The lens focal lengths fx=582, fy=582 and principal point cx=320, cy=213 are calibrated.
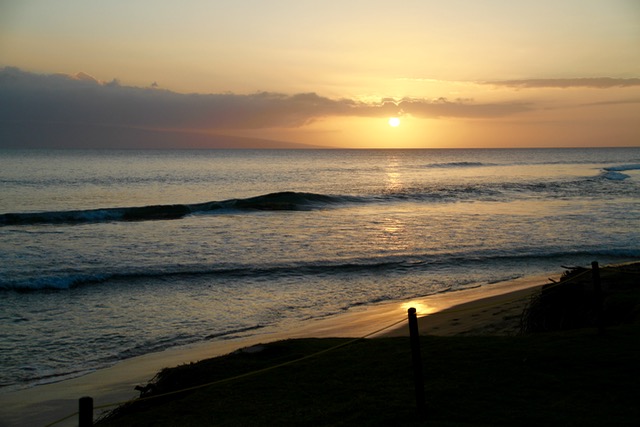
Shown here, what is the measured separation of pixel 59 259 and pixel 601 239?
872 inches

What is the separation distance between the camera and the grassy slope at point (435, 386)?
5.99 meters

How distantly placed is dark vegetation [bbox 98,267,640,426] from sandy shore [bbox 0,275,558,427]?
109 cm

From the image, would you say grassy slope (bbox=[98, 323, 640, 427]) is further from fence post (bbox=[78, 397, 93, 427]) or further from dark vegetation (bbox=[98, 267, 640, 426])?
fence post (bbox=[78, 397, 93, 427])

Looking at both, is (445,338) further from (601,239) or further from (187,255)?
(601,239)

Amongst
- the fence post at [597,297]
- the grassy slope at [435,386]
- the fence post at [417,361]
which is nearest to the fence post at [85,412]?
the grassy slope at [435,386]

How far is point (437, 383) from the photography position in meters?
6.96

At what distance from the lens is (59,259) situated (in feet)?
70.4

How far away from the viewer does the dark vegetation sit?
6016 mm

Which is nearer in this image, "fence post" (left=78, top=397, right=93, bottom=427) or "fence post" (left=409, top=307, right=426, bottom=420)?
"fence post" (left=78, top=397, right=93, bottom=427)

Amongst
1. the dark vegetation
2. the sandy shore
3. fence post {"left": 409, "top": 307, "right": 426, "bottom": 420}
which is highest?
fence post {"left": 409, "top": 307, "right": 426, "bottom": 420}

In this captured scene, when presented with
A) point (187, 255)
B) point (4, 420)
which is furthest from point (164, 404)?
point (187, 255)

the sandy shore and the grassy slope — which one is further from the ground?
the grassy slope

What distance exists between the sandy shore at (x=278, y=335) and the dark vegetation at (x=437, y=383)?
1086mm

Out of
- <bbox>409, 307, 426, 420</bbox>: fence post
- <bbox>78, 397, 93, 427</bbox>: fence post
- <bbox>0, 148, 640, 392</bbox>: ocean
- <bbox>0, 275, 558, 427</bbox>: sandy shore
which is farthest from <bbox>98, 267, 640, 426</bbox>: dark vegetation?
<bbox>0, 148, 640, 392</bbox>: ocean
